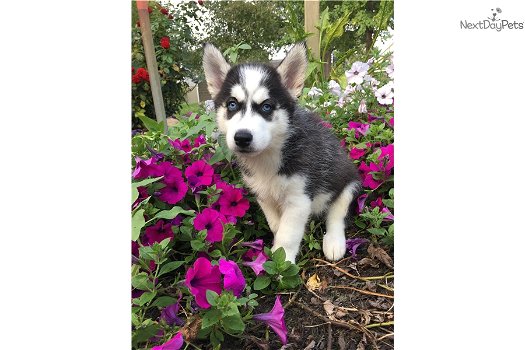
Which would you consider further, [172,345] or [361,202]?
[361,202]

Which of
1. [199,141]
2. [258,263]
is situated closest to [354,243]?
[258,263]

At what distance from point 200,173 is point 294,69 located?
0.58 m

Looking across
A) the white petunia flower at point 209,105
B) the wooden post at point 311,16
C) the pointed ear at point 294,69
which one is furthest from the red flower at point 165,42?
the wooden post at point 311,16

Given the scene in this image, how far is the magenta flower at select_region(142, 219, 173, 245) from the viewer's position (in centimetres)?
130

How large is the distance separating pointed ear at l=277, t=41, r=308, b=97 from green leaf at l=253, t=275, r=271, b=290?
2.65ft

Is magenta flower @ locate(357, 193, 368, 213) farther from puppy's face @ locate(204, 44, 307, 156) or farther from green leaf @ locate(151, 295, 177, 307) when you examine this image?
green leaf @ locate(151, 295, 177, 307)

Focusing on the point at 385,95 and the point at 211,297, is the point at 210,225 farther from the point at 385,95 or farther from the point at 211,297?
the point at 385,95

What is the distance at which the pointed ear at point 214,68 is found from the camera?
1540 millimetres

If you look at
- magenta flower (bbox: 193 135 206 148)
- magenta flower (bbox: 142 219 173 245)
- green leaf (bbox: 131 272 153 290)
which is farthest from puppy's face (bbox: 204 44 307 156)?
green leaf (bbox: 131 272 153 290)

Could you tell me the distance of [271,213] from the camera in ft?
5.54

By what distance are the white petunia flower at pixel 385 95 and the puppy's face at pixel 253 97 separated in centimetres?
86
